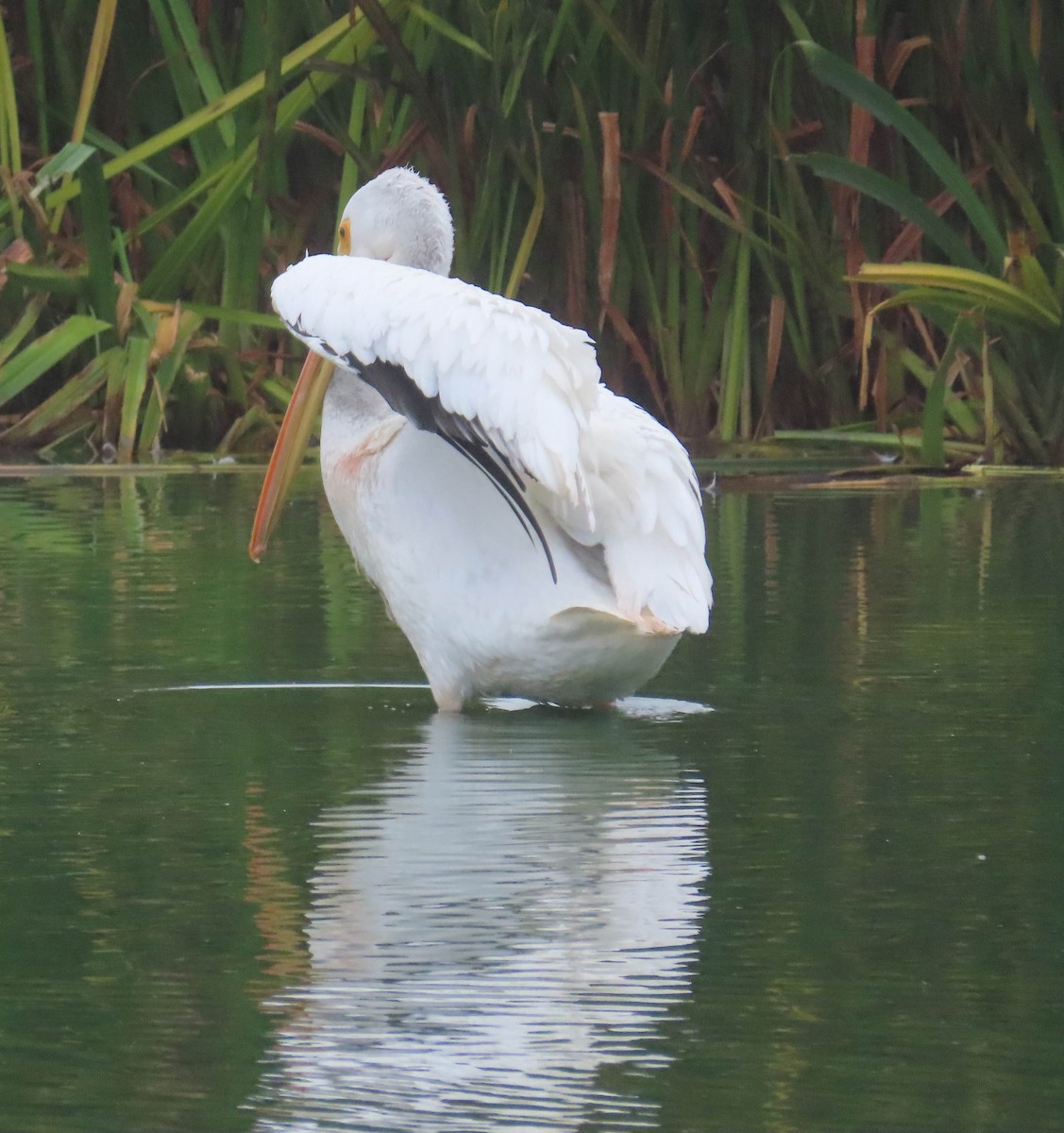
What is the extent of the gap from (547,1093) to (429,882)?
77cm

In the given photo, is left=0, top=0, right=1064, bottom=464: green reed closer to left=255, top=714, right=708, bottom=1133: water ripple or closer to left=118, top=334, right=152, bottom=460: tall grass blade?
left=118, top=334, right=152, bottom=460: tall grass blade

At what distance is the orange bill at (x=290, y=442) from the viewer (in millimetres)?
4785

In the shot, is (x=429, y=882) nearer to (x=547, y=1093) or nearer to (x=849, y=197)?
(x=547, y=1093)

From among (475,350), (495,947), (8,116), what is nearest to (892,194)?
(8,116)

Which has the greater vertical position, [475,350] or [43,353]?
[43,353]

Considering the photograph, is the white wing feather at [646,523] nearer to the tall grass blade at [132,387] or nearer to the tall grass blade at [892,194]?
the tall grass blade at [892,194]

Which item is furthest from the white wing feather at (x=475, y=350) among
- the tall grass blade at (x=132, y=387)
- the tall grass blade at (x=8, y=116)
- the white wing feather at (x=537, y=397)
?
the tall grass blade at (x=8, y=116)

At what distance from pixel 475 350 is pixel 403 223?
987 mm

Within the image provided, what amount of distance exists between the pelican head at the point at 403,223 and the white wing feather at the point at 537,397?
2.12 ft

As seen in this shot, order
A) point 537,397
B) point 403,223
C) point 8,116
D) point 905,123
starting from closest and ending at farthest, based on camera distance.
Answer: point 537,397
point 403,223
point 905,123
point 8,116

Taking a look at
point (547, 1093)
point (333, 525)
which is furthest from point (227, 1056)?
point (333, 525)

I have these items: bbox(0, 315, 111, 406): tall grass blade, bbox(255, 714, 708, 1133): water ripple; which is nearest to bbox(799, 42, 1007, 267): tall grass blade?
bbox(0, 315, 111, 406): tall grass blade

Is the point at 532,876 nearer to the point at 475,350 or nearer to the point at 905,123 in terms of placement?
the point at 475,350

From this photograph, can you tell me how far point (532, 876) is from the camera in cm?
278
